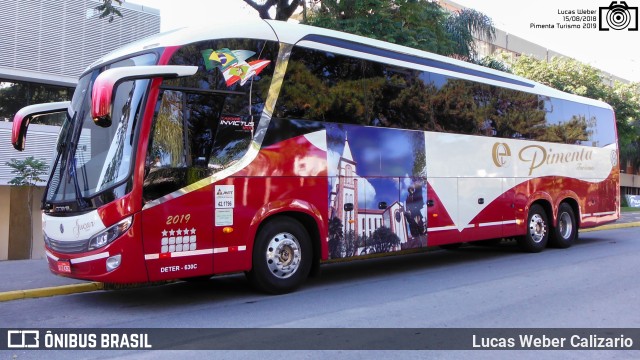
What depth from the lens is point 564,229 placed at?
1367 centimetres

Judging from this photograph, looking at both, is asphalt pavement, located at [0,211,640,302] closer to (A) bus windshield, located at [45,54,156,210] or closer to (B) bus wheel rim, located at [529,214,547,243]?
(A) bus windshield, located at [45,54,156,210]

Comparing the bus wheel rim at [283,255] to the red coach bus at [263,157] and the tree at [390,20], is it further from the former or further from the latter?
the tree at [390,20]

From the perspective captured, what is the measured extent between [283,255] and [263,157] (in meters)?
1.44

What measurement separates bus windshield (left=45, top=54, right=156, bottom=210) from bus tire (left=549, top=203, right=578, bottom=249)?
1045 centimetres

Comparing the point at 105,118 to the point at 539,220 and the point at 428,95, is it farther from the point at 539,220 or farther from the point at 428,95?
the point at 539,220

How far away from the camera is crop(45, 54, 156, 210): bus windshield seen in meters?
6.54

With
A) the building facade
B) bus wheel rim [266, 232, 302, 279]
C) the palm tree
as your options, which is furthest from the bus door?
the palm tree

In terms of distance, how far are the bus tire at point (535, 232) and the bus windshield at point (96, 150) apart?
918cm

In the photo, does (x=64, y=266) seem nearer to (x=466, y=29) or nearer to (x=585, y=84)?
(x=466, y=29)

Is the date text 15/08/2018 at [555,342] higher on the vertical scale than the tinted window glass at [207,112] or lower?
lower

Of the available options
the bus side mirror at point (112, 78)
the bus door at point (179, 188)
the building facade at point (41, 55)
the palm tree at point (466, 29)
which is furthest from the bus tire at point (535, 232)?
the building facade at point (41, 55)

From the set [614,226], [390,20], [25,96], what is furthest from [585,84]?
[25,96]

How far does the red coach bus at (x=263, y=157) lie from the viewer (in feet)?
21.6

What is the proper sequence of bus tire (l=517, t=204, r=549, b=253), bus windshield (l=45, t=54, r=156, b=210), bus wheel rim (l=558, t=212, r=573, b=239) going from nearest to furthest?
1. bus windshield (l=45, t=54, r=156, b=210)
2. bus tire (l=517, t=204, r=549, b=253)
3. bus wheel rim (l=558, t=212, r=573, b=239)
